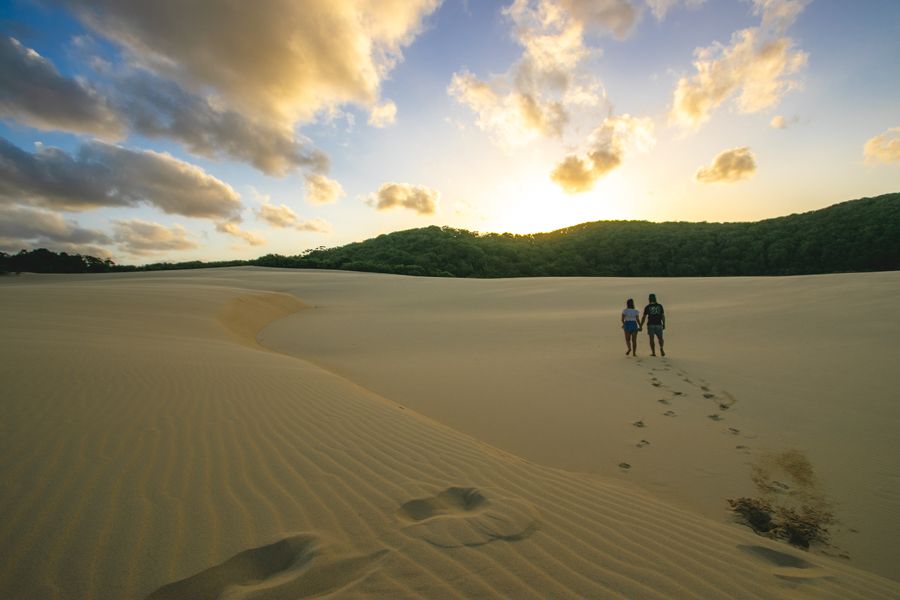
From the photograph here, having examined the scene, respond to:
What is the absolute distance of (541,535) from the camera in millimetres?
2752

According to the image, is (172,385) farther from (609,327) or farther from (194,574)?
(609,327)

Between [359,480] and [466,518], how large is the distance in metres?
1.04

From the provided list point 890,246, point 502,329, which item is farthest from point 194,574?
point 890,246

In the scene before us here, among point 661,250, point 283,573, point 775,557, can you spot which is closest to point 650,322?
Answer: point 775,557

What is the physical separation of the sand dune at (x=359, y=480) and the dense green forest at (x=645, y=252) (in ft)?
138

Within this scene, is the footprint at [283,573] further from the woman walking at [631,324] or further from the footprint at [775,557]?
the woman walking at [631,324]

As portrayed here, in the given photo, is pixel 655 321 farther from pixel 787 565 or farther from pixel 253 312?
pixel 253 312

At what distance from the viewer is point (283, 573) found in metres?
2.29

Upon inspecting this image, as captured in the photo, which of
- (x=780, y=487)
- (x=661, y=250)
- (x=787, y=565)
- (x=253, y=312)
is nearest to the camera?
(x=787, y=565)

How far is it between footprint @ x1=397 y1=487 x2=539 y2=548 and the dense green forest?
150ft

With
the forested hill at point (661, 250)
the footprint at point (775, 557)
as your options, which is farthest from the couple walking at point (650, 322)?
the forested hill at point (661, 250)

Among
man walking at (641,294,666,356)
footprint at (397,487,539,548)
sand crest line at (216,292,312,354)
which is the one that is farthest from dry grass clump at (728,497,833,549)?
sand crest line at (216,292,312,354)

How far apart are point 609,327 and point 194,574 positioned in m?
13.4

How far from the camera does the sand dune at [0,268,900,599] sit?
2.29 meters
